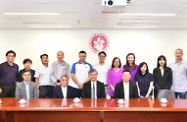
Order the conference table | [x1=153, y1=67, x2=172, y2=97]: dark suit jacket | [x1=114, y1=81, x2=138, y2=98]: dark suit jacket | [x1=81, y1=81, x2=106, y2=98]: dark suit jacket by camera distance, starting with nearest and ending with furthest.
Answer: the conference table < [x1=114, y1=81, x2=138, y2=98]: dark suit jacket < [x1=81, y1=81, x2=106, y2=98]: dark suit jacket < [x1=153, y1=67, x2=172, y2=97]: dark suit jacket

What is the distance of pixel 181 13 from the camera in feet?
18.9

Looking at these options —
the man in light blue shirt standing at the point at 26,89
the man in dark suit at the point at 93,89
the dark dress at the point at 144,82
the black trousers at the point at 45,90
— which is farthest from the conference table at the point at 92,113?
the black trousers at the point at 45,90

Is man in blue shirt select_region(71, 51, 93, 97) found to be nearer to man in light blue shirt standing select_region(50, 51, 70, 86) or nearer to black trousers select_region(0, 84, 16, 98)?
man in light blue shirt standing select_region(50, 51, 70, 86)

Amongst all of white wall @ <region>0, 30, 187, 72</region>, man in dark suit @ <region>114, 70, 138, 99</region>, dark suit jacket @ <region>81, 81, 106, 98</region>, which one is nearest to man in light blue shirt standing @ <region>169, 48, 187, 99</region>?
man in dark suit @ <region>114, 70, 138, 99</region>

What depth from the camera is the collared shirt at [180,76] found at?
4.63 metres

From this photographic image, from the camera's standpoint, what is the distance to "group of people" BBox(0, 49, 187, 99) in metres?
4.21

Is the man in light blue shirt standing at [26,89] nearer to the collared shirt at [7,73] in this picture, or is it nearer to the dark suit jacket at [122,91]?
the collared shirt at [7,73]

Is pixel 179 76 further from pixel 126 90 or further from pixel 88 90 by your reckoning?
pixel 88 90

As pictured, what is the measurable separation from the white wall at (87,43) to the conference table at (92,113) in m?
5.41

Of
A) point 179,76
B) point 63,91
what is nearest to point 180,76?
point 179,76

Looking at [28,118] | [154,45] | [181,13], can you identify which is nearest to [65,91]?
[28,118]

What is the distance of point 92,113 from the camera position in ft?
9.47

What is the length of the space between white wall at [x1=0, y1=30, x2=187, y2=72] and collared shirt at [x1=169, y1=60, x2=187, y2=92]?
365 cm

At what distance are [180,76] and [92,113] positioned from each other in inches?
93.3
